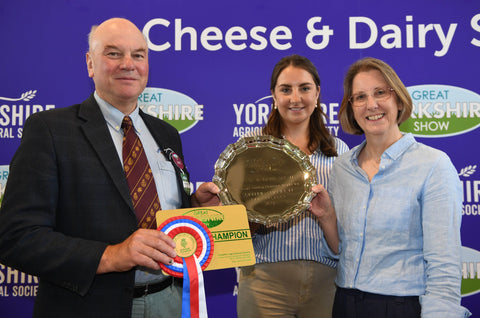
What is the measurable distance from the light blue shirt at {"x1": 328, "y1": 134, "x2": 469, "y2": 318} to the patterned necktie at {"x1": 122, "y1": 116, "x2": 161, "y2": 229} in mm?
860

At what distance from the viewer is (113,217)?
1.52 metres

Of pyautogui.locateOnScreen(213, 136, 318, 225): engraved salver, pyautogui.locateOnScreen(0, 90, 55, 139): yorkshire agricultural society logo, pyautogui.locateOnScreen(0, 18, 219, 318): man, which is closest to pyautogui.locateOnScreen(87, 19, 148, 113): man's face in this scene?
pyautogui.locateOnScreen(0, 18, 219, 318): man

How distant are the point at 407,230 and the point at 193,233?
86cm

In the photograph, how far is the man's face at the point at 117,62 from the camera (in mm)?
1720

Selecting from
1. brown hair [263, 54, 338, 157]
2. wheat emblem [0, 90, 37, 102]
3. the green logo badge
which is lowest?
the green logo badge

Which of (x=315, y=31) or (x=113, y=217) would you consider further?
(x=315, y=31)

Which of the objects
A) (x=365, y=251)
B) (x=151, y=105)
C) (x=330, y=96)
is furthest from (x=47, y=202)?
(x=330, y=96)

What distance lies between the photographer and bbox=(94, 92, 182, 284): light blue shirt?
5.65ft

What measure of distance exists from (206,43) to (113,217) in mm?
2146

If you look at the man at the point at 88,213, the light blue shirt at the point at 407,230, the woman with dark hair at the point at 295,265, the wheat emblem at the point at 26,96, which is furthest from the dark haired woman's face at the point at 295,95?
the wheat emblem at the point at 26,96

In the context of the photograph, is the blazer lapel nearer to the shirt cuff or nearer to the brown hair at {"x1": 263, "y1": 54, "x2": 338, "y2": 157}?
the brown hair at {"x1": 263, "y1": 54, "x2": 338, "y2": 157}

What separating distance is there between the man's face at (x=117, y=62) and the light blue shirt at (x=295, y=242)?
1.02m

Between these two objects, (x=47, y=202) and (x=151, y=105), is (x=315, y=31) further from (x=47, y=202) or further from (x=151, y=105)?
(x=47, y=202)

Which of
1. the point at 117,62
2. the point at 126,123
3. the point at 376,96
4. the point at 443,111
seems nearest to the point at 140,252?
the point at 126,123
